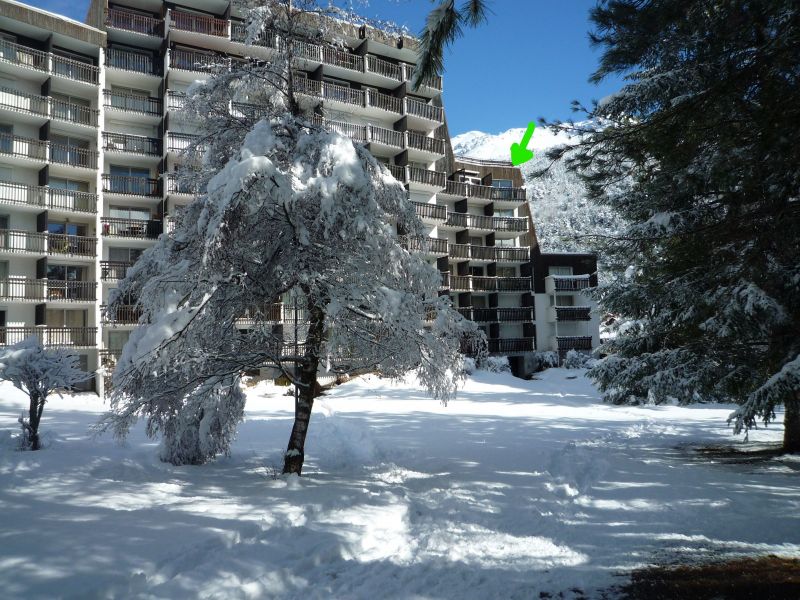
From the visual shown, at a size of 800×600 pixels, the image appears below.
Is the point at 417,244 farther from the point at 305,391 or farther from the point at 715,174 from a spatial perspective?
the point at 715,174

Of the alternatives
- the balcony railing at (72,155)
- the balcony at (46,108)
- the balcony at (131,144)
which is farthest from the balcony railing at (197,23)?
the balcony railing at (72,155)

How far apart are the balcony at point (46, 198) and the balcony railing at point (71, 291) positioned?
3388 millimetres

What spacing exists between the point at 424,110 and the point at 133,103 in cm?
1634

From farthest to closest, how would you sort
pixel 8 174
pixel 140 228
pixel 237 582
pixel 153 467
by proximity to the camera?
pixel 140 228 → pixel 8 174 → pixel 153 467 → pixel 237 582

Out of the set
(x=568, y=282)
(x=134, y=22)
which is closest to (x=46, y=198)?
(x=134, y=22)

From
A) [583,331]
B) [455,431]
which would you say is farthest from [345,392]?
[583,331]

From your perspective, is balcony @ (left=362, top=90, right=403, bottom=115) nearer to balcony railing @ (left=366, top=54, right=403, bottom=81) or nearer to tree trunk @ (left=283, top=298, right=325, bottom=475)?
balcony railing @ (left=366, top=54, right=403, bottom=81)

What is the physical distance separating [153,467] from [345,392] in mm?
14432

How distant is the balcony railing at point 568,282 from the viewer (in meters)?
36.4

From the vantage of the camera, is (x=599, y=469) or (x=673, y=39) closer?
(x=673, y=39)

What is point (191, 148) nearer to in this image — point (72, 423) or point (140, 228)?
point (72, 423)

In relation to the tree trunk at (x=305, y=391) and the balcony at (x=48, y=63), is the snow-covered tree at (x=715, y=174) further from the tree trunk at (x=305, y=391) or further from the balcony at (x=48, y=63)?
the balcony at (x=48, y=63)

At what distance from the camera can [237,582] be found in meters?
4.37

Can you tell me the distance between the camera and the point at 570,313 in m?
36.6
